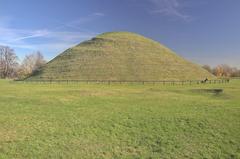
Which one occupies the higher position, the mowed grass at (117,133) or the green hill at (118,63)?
the green hill at (118,63)

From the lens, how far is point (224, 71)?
139 metres

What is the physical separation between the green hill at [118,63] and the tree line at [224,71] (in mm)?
48157

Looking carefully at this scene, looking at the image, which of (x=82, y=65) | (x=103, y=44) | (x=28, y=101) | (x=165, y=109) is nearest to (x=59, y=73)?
(x=82, y=65)

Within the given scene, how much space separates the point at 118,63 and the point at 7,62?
51.3 metres

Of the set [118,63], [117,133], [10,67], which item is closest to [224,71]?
[118,63]

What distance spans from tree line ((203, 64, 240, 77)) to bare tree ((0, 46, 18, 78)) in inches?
3882

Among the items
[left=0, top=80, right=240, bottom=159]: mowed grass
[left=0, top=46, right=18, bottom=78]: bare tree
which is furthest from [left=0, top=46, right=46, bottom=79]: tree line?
[left=0, top=80, right=240, bottom=159]: mowed grass

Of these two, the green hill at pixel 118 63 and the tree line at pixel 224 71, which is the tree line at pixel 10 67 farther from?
the tree line at pixel 224 71

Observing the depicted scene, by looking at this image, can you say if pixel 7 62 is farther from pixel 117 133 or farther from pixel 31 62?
pixel 117 133

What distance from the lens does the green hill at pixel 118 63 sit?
→ 74.2m

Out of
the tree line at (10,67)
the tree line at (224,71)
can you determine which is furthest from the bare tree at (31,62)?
the tree line at (224,71)

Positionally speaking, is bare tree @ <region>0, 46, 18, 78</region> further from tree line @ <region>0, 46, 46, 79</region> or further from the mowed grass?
the mowed grass

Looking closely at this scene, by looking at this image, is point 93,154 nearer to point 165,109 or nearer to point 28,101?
point 165,109

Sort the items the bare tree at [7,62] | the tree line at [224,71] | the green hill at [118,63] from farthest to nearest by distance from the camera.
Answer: the tree line at [224,71], the bare tree at [7,62], the green hill at [118,63]
